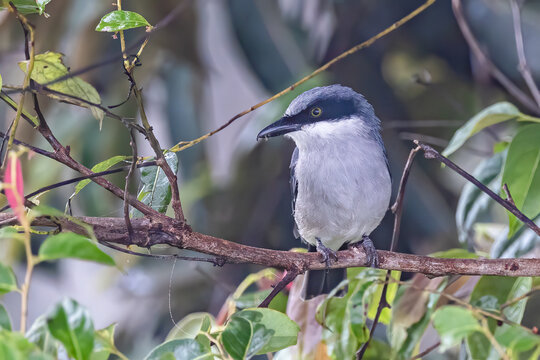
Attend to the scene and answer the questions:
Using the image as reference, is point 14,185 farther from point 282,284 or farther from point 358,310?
point 358,310

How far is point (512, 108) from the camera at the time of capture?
176cm

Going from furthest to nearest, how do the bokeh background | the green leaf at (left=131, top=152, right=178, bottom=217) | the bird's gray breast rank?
the bokeh background, the bird's gray breast, the green leaf at (left=131, top=152, right=178, bottom=217)

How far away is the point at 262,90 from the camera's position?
11.2ft

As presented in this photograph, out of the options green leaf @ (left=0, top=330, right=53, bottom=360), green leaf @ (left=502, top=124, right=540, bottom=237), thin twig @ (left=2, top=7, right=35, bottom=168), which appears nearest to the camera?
green leaf @ (left=0, top=330, right=53, bottom=360)

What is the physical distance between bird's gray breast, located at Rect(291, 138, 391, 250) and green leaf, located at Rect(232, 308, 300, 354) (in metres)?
1.20

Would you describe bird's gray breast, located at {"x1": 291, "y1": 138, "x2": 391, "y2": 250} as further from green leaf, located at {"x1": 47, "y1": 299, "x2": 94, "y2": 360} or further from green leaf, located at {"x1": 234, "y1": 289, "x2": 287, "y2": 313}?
green leaf, located at {"x1": 47, "y1": 299, "x2": 94, "y2": 360}

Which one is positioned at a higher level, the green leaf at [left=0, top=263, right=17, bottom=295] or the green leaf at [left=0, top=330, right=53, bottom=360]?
the green leaf at [left=0, top=263, right=17, bottom=295]

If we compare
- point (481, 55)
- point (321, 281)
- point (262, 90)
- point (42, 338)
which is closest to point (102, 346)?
point (42, 338)

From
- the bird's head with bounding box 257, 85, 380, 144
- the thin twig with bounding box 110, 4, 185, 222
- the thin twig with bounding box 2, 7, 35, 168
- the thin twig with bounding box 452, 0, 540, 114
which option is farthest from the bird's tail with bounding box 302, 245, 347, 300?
the thin twig with bounding box 2, 7, 35, 168

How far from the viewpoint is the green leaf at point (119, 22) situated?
1.21 meters

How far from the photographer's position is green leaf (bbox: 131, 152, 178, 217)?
4.65 feet

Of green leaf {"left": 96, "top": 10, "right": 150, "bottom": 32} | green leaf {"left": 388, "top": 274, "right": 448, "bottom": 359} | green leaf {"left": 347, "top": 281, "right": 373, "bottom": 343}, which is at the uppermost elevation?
green leaf {"left": 96, "top": 10, "right": 150, "bottom": 32}

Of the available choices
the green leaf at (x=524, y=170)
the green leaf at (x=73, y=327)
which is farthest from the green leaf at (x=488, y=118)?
the green leaf at (x=73, y=327)

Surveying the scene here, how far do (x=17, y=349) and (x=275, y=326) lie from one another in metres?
0.57
